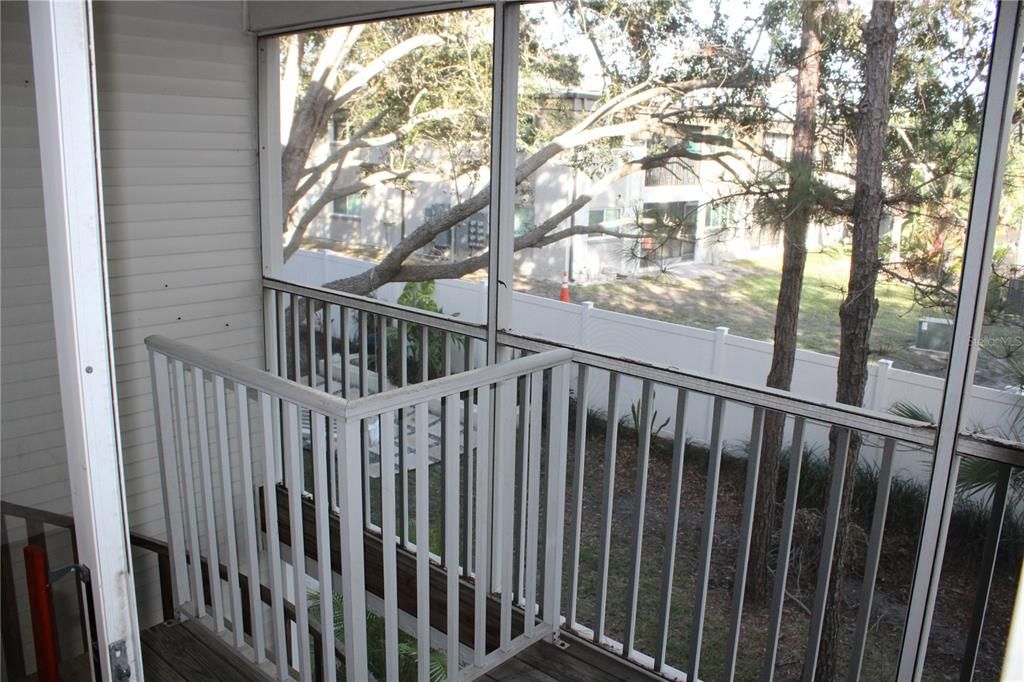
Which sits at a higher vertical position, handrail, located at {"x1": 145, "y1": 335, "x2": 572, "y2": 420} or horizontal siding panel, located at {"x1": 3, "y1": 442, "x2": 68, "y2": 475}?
horizontal siding panel, located at {"x1": 3, "y1": 442, "x2": 68, "y2": 475}

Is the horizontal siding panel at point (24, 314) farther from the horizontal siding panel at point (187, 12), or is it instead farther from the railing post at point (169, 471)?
the horizontal siding panel at point (187, 12)

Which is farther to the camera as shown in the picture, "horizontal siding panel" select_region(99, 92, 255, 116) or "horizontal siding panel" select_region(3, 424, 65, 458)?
"horizontal siding panel" select_region(99, 92, 255, 116)

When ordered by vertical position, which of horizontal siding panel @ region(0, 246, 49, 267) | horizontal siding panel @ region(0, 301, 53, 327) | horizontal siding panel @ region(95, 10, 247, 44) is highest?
horizontal siding panel @ region(95, 10, 247, 44)

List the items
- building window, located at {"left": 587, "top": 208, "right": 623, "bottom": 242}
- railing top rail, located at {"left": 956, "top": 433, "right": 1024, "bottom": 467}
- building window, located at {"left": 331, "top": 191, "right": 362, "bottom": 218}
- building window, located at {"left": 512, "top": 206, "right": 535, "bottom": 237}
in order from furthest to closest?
building window, located at {"left": 331, "top": 191, "right": 362, "bottom": 218} < building window, located at {"left": 512, "top": 206, "right": 535, "bottom": 237} < building window, located at {"left": 587, "top": 208, "right": 623, "bottom": 242} < railing top rail, located at {"left": 956, "top": 433, "right": 1024, "bottom": 467}

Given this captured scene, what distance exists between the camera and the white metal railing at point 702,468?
6.73 feet

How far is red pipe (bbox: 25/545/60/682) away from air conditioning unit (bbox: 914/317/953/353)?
2.06 metres

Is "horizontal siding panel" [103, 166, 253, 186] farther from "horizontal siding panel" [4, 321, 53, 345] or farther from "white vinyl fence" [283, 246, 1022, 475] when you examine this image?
"horizontal siding panel" [4, 321, 53, 345]

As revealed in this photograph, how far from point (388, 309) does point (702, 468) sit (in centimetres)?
156

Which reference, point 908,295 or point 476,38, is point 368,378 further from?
point 908,295

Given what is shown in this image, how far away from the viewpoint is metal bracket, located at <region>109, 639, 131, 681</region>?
1229 mm

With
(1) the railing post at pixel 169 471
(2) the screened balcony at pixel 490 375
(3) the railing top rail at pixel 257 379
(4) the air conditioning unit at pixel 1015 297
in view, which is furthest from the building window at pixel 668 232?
(1) the railing post at pixel 169 471

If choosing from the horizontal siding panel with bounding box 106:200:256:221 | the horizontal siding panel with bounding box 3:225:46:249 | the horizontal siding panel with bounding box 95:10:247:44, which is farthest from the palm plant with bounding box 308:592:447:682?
the horizontal siding panel with bounding box 3:225:46:249

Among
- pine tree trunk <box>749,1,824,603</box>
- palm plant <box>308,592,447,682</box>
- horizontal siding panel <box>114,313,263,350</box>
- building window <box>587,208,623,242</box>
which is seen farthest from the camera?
palm plant <box>308,592,447,682</box>

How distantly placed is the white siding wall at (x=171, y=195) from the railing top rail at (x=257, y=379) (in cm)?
132
